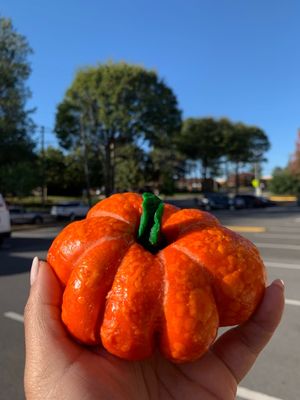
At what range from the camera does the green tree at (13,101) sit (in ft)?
85.1

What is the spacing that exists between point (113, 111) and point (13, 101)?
9.66 metres

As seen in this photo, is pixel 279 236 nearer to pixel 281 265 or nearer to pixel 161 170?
pixel 281 265

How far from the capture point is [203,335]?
1.26 metres

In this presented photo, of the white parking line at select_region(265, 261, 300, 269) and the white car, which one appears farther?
the white car

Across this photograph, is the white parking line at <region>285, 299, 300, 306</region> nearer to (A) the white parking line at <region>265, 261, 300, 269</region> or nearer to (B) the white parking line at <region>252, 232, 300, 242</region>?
(A) the white parking line at <region>265, 261, 300, 269</region>

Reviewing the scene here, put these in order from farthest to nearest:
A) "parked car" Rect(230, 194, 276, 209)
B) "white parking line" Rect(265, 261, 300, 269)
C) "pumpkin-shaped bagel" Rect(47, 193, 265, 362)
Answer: "parked car" Rect(230, 194, 276, 209), "white parking line" Rect(265, 261, 300, 269), "pumpkin-shaped bagel" Rect(47, 193, 265, 362)

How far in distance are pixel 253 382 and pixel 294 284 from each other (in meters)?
4.19

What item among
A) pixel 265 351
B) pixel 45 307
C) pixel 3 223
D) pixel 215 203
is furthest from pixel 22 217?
pixel 45 307

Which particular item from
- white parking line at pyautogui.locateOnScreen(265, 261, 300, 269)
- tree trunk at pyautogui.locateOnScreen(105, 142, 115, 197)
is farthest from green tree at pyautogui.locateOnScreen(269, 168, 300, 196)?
white parking line at pyautogui.locateOnScreen(265, 261, 300, 269)

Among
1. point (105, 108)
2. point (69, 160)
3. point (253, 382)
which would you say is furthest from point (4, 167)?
point (253, 382)

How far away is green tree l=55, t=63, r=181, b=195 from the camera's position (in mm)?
33969

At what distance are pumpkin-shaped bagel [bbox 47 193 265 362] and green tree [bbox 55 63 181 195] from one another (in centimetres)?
3311

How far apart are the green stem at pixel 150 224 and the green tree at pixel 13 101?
85.3 feet

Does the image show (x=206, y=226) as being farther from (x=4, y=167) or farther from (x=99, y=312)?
(x=4, y=167)
